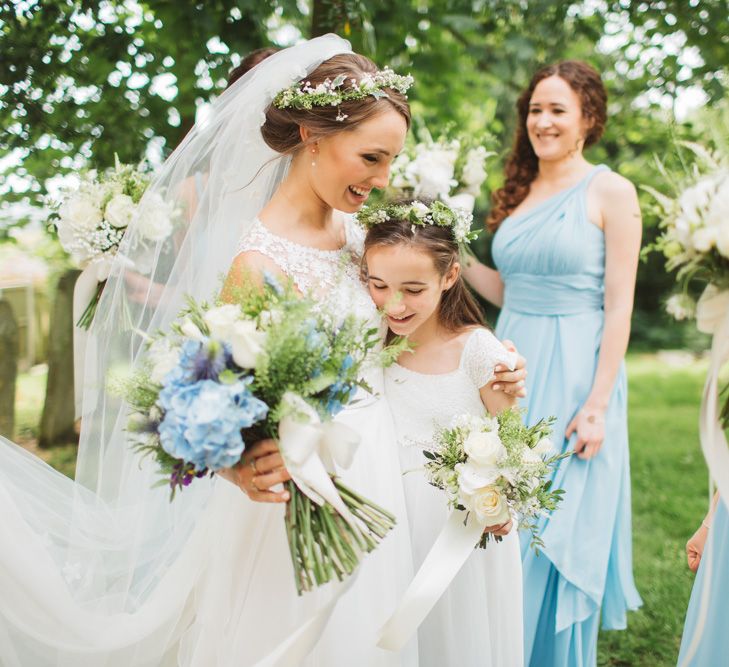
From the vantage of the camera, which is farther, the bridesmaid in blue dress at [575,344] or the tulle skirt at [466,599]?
the bridesmaid in blue dress at [575,344]

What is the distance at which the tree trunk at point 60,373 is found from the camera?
6191 mm

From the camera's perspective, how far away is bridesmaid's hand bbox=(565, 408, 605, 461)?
3498mm

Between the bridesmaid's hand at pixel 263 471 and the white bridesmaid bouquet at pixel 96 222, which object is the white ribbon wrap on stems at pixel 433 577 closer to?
the bridesmaid's hand at pixel 263 471

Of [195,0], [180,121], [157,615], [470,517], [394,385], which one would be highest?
[195,0]

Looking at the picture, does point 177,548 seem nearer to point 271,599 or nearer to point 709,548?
point 271,599

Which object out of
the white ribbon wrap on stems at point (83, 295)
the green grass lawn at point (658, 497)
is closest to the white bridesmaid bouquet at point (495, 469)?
the white ribbon wrap on stems at point (83, 295)

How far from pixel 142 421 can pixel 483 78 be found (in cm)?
569

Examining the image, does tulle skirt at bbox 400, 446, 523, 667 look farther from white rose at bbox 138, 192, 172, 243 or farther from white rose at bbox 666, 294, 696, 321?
white rose at bbox 138, 192, 172, 243

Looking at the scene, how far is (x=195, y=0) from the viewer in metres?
4.34

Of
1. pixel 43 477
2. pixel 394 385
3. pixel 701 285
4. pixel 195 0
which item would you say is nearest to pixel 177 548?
pixel 43 477

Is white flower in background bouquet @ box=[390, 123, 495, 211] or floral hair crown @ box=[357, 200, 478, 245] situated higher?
white flower in background bouquet @ box=[390, 123, 495, 211]

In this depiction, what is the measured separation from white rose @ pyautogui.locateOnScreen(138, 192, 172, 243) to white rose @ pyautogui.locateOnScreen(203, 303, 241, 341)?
1.13 meters

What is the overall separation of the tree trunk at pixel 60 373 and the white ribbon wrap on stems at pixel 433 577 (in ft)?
14.9

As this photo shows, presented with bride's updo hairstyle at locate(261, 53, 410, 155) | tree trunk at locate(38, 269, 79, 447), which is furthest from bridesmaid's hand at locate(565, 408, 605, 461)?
tree trunk at locate(38, 269, 79, 447)
